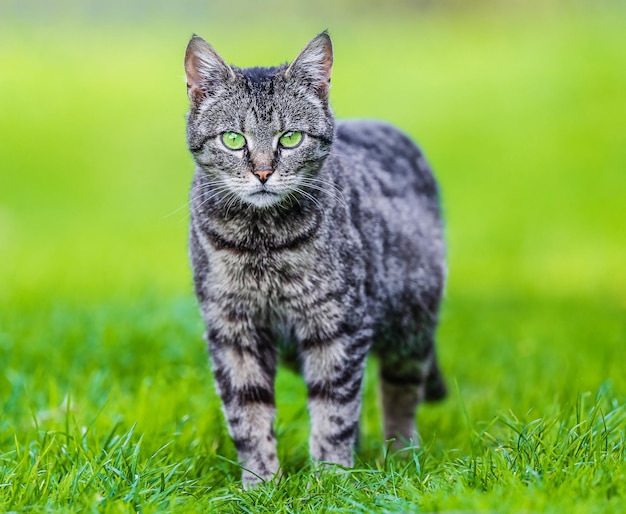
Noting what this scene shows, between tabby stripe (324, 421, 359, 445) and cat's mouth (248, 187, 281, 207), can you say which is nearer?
cat's mouth (248, 187, 281, 207)

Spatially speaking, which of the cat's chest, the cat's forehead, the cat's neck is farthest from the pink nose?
Result: the cat's forehead

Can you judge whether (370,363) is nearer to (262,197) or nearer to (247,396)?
(247,396)

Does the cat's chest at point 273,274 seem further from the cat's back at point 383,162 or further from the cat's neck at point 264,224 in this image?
the cat's back at point 383,162

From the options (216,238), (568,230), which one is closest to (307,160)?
(216,238)

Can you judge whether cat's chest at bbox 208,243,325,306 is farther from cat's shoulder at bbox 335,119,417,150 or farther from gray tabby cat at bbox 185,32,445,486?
cat's shoulder at bbox 335,119,417,150

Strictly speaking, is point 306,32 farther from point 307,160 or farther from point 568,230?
point 307,160

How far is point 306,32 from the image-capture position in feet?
48.4

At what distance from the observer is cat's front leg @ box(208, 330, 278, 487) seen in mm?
3398

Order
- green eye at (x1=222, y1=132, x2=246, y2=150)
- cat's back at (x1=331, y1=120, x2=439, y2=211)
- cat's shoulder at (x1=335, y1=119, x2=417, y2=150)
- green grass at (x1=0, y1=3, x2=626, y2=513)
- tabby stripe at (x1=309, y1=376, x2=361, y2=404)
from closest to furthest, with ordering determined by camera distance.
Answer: green grass at (x1=0, y1=3, x2=626, y2=513) → green eye at (x1=222, y1=132, x2=246, y2=150) → tabby stripe at (x1=309, y1=376, x2=361, y2=404) → cat's back at (x1=331, y1=120, x2=439, y2=211) → cat's shoulder at (x1=335, y1=119, x2=417, y2=150)

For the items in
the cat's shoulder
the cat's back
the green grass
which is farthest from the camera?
the cat's shoulder

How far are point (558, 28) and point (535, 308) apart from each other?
9.29 m

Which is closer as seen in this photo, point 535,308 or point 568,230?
point 535,308

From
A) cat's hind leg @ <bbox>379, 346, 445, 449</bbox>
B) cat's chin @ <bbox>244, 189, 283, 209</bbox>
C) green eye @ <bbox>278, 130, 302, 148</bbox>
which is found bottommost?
cat's hind leg @ <bbox>379, 346, 445, 449</bbox>

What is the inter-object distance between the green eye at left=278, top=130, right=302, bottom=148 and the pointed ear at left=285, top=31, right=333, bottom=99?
231 mm
